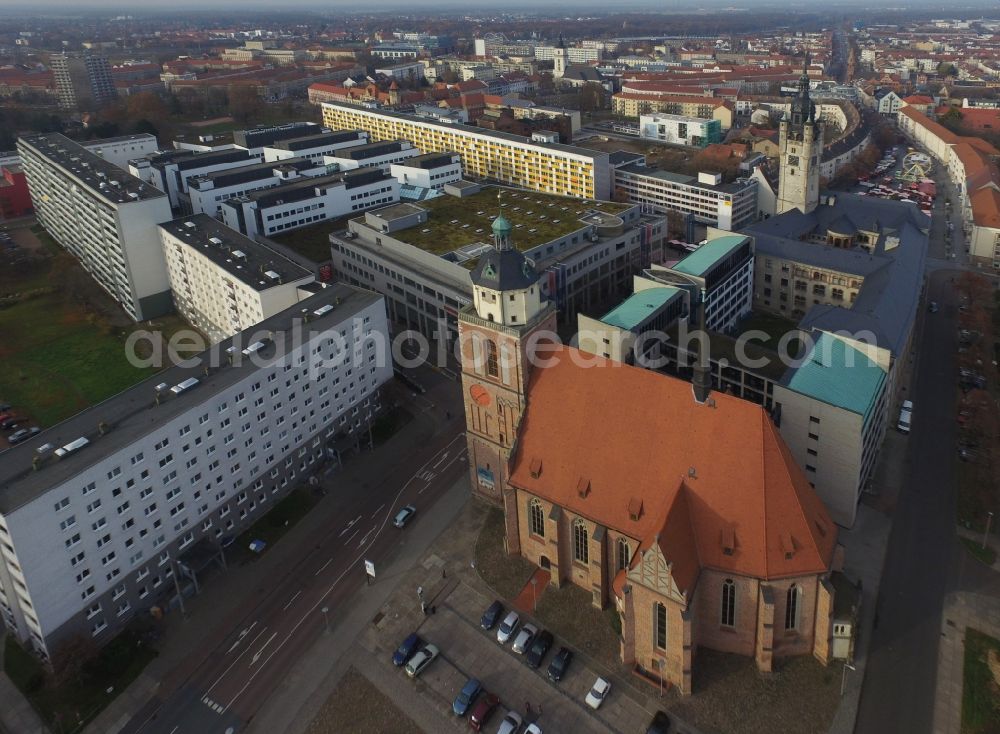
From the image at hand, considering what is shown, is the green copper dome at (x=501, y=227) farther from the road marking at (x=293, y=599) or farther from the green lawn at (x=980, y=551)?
the green lawn at (x=980, y=551)

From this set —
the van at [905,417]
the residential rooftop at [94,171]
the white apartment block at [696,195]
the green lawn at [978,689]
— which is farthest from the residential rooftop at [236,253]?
the white apartment block at [696,195]

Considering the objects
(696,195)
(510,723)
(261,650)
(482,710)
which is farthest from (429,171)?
(510,723)

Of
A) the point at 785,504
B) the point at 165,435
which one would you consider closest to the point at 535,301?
the point at 785,504

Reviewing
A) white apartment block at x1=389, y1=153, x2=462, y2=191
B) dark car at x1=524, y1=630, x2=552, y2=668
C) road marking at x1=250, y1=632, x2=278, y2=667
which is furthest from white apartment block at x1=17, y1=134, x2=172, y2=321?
dark car at x1=524, y1=630, x2=552, y2=668

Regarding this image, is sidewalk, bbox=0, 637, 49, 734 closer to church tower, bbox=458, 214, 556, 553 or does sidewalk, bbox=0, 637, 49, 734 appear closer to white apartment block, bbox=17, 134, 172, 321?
church tower, bbox=458, 214, 556, 553

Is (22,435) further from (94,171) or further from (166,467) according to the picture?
(94,171)

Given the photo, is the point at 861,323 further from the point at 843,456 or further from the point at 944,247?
the point at 944,247
